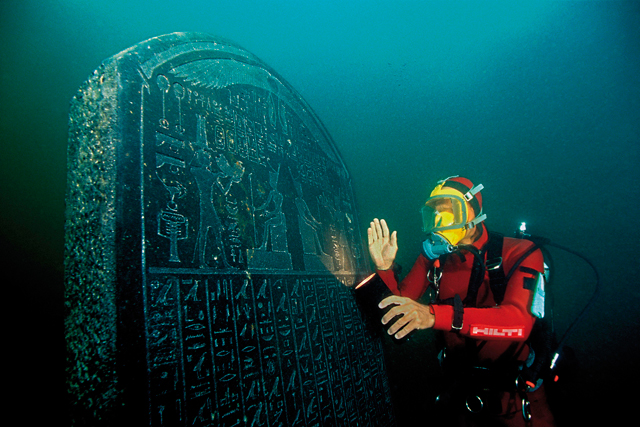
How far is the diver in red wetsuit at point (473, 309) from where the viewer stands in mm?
1883

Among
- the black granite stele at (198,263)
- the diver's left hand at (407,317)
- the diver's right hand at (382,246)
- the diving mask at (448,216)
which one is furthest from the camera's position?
the diver's right hand at (382,246)

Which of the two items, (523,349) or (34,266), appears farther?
(34,266)

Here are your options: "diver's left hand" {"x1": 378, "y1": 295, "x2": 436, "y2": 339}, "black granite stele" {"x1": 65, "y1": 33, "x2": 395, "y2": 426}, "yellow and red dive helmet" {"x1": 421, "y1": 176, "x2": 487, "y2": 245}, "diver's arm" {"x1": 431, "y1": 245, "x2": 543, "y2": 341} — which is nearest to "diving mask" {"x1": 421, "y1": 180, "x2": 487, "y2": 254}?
"yellow and red dive helmet" {"x1": 421, "y1": 176, "x2": 487, "y2": 245}

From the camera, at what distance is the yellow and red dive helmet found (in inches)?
91.1

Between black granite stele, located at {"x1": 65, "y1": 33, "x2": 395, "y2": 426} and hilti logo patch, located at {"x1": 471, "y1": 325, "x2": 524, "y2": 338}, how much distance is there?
938mm

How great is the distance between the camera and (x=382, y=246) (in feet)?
8.53

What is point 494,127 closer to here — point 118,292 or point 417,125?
point 417,125

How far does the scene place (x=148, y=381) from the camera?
95 centimetres

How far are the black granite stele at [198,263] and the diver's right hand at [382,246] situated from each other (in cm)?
52

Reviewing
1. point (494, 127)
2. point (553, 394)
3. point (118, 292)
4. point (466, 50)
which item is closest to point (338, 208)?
point (118, 292)

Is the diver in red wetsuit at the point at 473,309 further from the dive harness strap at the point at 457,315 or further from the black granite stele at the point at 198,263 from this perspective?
the black granite stele at the point at 198,263

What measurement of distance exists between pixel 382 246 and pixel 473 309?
0.95 m

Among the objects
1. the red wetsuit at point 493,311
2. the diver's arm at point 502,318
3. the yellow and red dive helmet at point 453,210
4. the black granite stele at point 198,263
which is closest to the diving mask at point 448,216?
the yellow and red dive helmet at point 453,210

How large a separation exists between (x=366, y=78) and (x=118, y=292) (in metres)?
5.23
